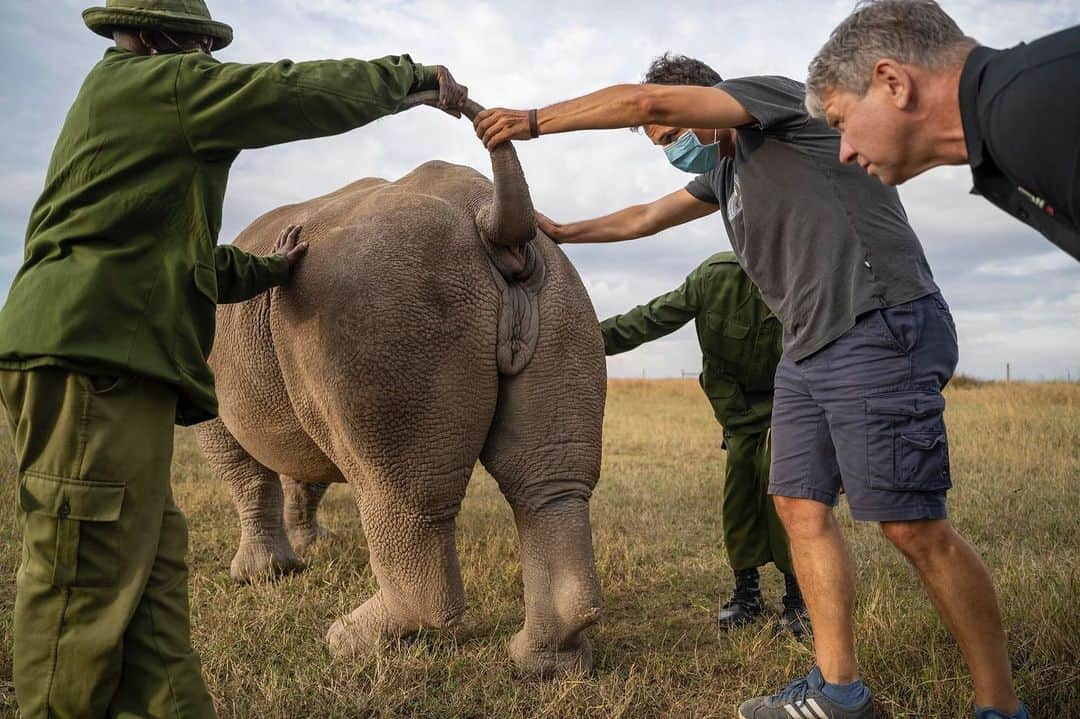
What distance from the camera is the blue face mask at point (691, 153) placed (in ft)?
11.4

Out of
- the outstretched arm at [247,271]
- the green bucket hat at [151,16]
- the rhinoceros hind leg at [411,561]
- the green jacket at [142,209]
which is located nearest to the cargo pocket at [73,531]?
the green jacket at [142,209]

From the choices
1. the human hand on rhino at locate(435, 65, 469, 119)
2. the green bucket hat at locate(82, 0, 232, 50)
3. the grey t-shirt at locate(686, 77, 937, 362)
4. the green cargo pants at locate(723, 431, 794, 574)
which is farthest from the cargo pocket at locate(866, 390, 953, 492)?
the green bucket hat at locate(82, 0, 232, 50)

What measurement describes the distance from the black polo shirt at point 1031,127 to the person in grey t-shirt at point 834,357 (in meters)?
0.93

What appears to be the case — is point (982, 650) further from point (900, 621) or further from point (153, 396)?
point (153, 396)

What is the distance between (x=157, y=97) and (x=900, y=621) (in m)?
3.30

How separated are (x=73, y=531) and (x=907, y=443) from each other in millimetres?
2432

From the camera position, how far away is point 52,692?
257 centimetres

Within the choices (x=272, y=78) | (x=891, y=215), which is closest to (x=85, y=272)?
(x=272, y=78)

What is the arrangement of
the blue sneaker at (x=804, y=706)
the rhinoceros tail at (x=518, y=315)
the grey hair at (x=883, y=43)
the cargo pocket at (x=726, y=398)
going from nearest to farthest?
the grey hair at (x=883, y=43) → the blue sneaker at (x=804, y=706) → the rhinoceros tail at (x=518, y=315) → the cargo pocket at (x=726, y=398)

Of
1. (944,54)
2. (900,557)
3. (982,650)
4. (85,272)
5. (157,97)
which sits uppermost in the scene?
(157,97)

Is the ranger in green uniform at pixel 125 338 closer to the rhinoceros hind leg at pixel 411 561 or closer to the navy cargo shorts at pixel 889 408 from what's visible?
the rhinoceros hind leg at pixel 411 561

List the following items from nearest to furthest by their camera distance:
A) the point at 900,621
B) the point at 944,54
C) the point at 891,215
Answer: the point at 944,54
the point at 891,215
the point at 900,621

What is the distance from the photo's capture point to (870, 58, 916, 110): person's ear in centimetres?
210

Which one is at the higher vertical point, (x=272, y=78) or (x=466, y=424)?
(x=272, y=78)
